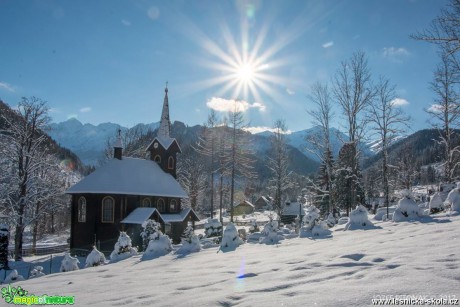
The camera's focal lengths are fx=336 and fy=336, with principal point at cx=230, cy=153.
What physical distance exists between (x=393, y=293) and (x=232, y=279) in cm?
355

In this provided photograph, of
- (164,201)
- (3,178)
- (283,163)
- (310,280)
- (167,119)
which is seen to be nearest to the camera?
(310,280)

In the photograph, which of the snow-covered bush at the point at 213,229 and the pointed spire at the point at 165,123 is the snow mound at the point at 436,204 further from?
the pointed spire at the point at 165,123

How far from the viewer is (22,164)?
26562 mm

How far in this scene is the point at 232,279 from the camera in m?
7.40

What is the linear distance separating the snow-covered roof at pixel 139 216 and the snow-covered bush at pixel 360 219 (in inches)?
700

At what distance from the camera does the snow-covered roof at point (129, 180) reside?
2825 cm

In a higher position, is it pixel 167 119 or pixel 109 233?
pixel 167 119

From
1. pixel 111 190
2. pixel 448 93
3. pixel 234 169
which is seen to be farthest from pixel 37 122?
pixel 448 93

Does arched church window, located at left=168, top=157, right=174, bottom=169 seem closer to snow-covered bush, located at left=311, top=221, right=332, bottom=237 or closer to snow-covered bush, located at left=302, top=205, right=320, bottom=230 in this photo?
snow-covered bush, located at left=302, top=205, right=320, bottom=230

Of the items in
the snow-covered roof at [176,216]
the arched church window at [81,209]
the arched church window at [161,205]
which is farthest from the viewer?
the arched church window at [161,205]

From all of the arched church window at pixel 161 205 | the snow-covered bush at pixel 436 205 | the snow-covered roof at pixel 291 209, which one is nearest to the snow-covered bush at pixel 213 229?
the arched church window at pixel 161 205

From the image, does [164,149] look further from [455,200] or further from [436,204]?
[455,200]

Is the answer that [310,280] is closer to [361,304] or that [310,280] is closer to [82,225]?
[361,304]

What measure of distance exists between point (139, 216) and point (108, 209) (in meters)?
2.76
